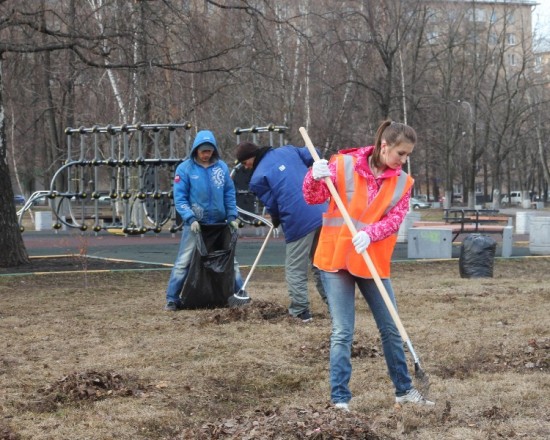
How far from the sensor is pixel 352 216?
5027 millimetres

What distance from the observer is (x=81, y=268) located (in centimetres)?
1390

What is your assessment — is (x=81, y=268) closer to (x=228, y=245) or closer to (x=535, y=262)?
(x=228, y=245)

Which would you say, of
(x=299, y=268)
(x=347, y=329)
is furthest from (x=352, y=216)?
(x=299, y=268)

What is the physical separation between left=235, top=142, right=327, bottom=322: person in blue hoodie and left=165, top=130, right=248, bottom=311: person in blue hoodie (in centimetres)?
83

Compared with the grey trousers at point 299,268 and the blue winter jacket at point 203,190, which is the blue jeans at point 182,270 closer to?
the blue winter jacket at point 203,190

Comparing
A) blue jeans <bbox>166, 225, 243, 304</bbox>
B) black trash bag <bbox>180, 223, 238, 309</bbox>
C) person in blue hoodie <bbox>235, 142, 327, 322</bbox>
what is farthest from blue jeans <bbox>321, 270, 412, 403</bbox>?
blue jeans <bbox>166, 225, 243, 304</bbox>

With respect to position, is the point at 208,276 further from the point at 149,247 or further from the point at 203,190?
the point at 149,247

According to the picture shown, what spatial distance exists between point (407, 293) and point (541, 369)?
4339mm

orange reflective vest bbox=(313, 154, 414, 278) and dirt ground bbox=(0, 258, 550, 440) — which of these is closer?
dirt ground bbox=(0, 258, 550, 440)

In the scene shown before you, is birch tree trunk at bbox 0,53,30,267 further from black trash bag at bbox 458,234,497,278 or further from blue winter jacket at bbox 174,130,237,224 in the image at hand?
black trash bag at bbox 458,234,497,278

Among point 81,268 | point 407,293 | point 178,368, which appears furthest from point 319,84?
point 178,368

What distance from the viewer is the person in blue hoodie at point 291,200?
8.33 m

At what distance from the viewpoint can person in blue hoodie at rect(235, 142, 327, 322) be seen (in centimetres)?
833

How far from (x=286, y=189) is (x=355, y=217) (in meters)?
3.31
